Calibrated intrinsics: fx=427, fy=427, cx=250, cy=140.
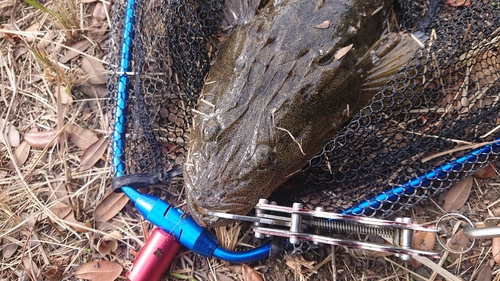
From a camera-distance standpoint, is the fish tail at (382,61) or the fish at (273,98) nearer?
the fish at (273,98)

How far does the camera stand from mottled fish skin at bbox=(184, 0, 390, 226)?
268 centimetres

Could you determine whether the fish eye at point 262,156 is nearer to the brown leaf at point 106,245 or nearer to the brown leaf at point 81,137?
the brown leaf at point 106,245

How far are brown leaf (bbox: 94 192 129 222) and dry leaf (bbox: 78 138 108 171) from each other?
333 mm

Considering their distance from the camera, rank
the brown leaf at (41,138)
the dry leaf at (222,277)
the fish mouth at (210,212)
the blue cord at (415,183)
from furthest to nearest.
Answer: the brown leaf at (41,138), the dry leaf at (222,277), the blue cord at (415,183), the fish mouth at (210,212)

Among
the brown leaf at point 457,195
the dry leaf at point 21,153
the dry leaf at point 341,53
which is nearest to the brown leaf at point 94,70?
the dry leaf at point 21,153

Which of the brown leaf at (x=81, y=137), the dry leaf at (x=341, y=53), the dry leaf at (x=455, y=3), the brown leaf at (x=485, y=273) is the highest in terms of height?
the brown leaf at (x=81, y=137)

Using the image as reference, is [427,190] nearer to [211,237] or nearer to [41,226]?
[211,237]

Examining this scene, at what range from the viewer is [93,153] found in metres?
3.42

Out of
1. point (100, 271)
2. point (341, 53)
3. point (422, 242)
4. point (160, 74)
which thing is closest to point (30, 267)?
point (100, 271)

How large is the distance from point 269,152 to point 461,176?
139cm

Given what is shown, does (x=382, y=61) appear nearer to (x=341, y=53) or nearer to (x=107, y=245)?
(x=341, y=53)

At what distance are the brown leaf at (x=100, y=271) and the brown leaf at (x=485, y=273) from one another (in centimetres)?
254

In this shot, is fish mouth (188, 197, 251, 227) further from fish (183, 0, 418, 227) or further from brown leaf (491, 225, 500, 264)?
brown leaf (491, 225, 500, 264)

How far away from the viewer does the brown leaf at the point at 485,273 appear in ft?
9.69
